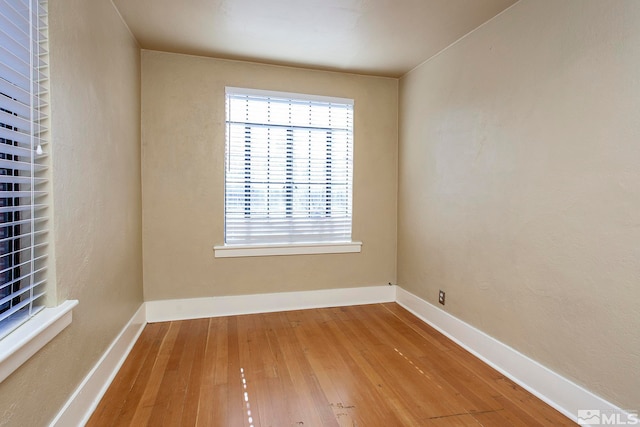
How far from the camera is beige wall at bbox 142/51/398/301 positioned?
3000mm

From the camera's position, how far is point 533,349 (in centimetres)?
203

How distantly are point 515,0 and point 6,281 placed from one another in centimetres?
312

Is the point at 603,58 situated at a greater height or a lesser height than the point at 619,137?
greater

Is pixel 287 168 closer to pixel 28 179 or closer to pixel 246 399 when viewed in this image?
pixel 246 399

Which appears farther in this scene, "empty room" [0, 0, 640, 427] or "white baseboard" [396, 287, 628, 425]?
"white baseboard" [396, 287, 628, 425]

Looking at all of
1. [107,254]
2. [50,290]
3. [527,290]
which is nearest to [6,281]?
[50,290]

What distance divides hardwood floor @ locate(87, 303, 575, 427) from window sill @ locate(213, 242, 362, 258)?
68 centimetres

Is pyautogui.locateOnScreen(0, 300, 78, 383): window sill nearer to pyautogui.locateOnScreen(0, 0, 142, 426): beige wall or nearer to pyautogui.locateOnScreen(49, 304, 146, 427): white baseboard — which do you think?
pyautogui.locateOnScreen(0, 0, 142, 426): beige wall

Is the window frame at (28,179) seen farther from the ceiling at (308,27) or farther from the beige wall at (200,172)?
the beige wall at (200,172)

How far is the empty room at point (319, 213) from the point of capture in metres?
1.51

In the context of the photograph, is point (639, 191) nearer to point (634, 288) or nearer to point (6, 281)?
point (634, 288)

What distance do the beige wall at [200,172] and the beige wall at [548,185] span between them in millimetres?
1137

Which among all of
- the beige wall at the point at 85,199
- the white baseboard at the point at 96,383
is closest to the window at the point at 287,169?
the beige wall at the point at 85,199

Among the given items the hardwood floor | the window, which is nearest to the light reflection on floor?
the hardwood floor
